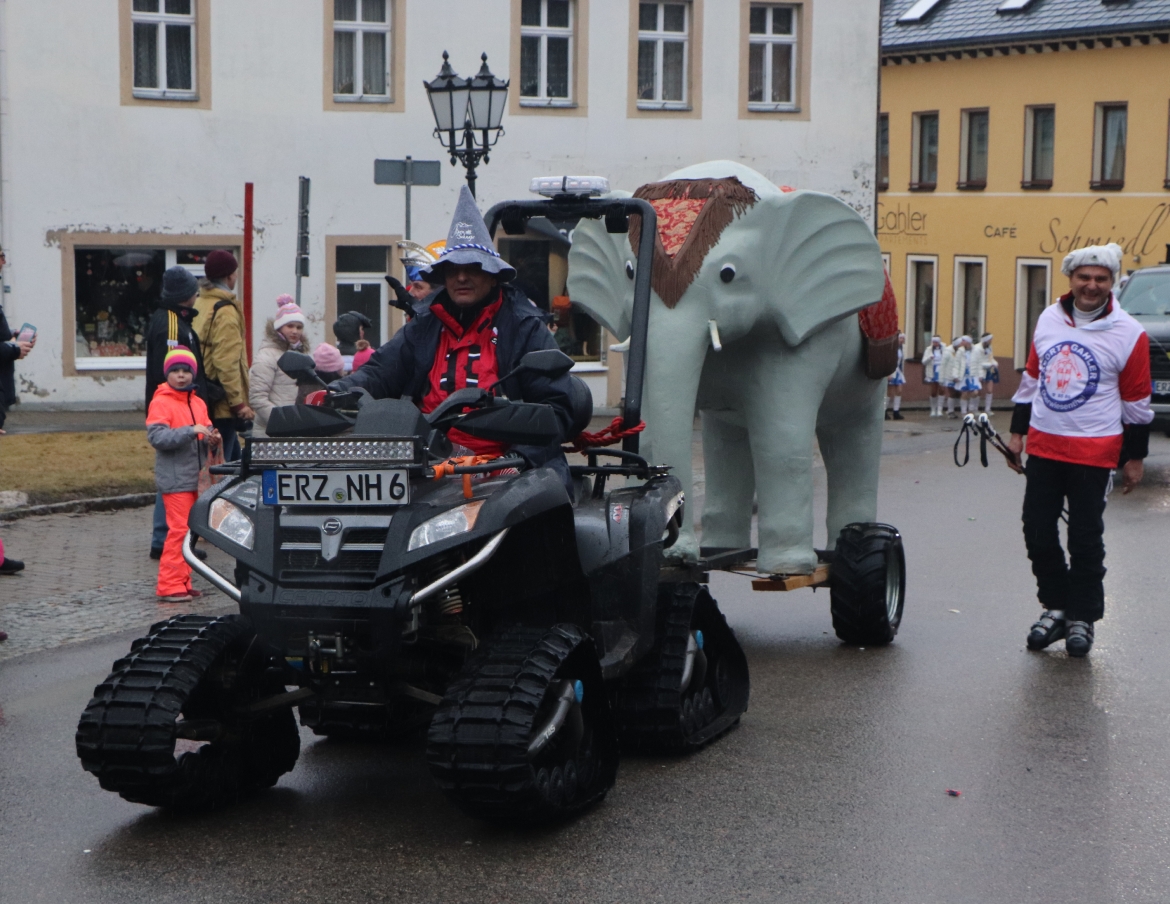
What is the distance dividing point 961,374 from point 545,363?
2635 centimetres

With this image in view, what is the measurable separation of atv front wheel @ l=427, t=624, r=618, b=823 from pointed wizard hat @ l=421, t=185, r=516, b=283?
1.22 m

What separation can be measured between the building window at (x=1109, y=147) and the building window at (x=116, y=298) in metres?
22.7

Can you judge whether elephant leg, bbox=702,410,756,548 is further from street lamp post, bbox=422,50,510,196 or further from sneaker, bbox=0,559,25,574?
street lamp post, bbox=422,50,510,196

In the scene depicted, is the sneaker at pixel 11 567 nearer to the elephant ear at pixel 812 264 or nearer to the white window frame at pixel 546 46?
the elephant ear at pixel 812 264

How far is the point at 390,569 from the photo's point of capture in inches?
199

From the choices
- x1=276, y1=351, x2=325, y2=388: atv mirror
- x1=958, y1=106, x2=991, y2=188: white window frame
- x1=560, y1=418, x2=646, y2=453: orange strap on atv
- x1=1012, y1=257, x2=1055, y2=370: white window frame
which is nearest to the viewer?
x1=276, y1=351, x2=325, y2=388: atv mirror

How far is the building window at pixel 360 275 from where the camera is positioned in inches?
1035

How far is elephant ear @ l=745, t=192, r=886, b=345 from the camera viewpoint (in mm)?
8258

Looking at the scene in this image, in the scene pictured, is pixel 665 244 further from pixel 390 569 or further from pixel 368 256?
pixel 368 256

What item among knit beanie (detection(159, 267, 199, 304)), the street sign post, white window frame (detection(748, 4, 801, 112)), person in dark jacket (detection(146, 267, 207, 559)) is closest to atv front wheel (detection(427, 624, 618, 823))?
person in dark jacket (detection(146, 267, 207, 559))

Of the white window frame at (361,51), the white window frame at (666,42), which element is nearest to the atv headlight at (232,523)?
the white window frame at (361,51)

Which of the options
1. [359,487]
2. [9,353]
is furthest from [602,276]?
[9,353]

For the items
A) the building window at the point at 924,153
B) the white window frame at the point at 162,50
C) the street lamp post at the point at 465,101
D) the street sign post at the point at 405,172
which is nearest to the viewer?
the street sign post at the point at 405,172

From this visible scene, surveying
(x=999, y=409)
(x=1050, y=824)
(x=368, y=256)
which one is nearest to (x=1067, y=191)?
(x=999, y=409)
